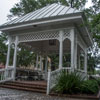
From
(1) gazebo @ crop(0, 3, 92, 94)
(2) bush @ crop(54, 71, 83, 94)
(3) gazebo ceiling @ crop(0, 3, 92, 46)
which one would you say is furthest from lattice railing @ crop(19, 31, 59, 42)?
(2) bush @ crop(54, 71, 83, 94)

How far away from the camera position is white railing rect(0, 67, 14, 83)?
7.90 meters

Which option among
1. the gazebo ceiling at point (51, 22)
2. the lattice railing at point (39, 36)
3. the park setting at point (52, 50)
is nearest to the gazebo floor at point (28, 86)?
the park setting at point (52, 50)

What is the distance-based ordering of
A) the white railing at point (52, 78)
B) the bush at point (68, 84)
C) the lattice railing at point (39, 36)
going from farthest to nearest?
the lattice railing at point (39, 36), the white railing at point (52, 78), the bush at point (68, 84)

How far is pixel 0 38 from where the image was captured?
56.2ft

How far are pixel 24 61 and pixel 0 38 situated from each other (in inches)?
171

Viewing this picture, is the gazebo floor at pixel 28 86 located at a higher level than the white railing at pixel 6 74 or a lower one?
lower

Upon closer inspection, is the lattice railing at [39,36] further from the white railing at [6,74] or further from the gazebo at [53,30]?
the white railing at [6,74]

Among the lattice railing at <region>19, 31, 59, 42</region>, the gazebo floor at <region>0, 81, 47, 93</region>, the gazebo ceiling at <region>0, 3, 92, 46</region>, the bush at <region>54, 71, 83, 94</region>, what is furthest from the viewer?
the lattice railing at <region>19, 31, 59, 42</region>

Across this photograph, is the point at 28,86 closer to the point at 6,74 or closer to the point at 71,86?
the point at 6,74

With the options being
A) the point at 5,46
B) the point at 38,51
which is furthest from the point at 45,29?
the point at 5,46

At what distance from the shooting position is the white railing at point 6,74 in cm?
790

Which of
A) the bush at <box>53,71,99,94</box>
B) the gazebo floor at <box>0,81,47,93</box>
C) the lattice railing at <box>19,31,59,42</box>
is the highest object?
the lattice railing at <box>19,31,59,42</box>

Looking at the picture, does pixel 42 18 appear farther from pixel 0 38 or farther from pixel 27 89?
pixel 0 38

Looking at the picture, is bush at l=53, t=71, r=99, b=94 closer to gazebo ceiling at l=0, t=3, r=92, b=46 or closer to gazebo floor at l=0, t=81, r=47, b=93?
gazebo floor at l=0, t=81, r=47, b=93
